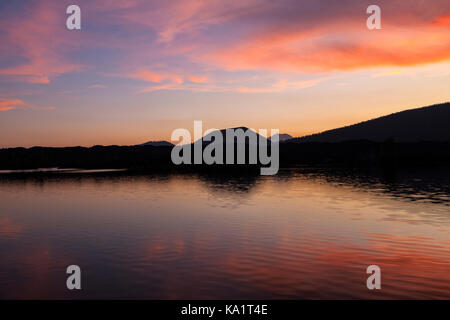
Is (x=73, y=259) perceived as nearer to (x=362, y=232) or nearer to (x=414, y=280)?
(x=414, y=280)

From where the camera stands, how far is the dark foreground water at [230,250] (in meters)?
17.7

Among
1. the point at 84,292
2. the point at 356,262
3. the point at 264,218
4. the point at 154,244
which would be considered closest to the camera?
the point at 84,292

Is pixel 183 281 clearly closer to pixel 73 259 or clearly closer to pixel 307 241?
pixel 73 259

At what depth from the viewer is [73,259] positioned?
23422 mm

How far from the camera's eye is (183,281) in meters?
18.7

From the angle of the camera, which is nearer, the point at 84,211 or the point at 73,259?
the point at 73,259

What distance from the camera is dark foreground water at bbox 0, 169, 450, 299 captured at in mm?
17734

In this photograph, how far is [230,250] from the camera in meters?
25.0
